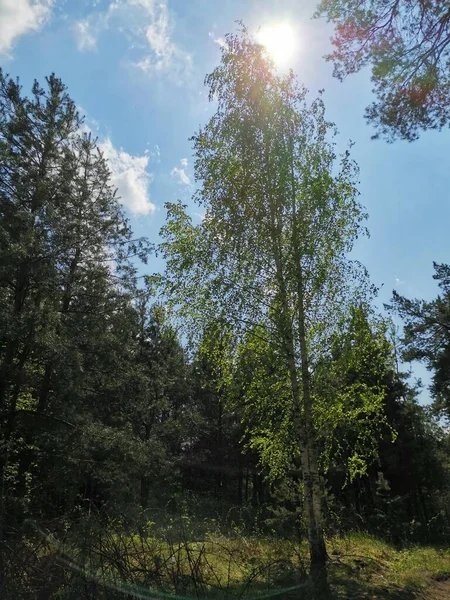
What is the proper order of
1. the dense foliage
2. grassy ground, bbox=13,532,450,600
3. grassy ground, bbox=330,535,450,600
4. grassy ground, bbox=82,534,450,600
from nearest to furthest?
1. grassy ground, bbox=13,532,450,600
2. grassy ground, bbox=82,534,450,600
3. grassy ground, bbox=330,535,450,600
4. the dense foliage

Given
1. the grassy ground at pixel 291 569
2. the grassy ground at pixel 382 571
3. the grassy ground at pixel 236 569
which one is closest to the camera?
the grassy ground at pixel 236 569

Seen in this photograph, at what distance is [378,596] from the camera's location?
6520 mm

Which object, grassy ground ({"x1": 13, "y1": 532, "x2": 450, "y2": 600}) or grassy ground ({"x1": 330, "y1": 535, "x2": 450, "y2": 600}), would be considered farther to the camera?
grassy ground ({"x1": 330, "y1": 535, "x2": 450, "y2": 600})

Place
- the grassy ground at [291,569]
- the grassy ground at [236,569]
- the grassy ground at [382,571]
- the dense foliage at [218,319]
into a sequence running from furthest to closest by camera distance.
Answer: the dense foliage at [218,319] → the grassy ground at [382,571] → the grassy ground at [291,569] → the grassy ground at [236,569]

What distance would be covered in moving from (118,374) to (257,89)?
8.88m

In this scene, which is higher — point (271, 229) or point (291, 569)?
point (271, 229)

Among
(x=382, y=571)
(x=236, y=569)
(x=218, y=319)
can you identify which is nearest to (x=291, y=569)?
(x=236, y=569)

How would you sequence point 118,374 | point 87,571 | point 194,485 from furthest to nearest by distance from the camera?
1. point 194,485
2. point 118,374
3. point 87,571

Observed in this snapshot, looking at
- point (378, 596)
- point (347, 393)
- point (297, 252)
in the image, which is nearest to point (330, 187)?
point (297, 252)

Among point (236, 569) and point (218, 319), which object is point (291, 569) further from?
point (218, 319)

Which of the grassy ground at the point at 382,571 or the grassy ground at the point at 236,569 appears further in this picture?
the grassy ground at the point at 382,571

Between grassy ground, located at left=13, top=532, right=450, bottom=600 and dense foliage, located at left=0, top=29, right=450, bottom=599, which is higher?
dense foliage, located at left=0, top=29, right=450, bottom=599

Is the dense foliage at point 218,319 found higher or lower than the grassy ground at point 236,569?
higher

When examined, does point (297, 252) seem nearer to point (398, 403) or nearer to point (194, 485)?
point (398, 403)
